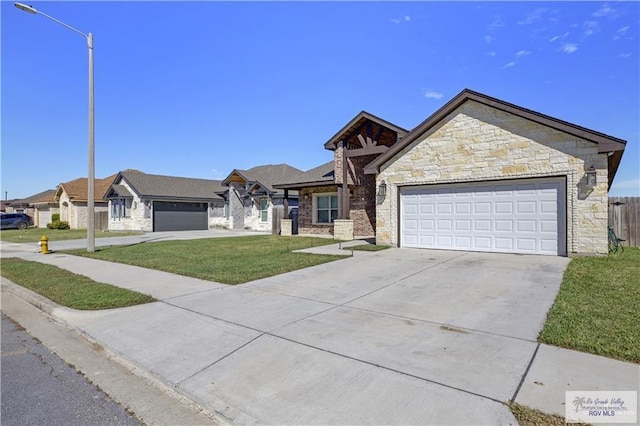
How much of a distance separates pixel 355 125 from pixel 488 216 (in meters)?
8.10

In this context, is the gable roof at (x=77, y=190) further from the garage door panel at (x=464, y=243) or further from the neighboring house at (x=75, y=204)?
the garage door panel at (x=464, y=243)

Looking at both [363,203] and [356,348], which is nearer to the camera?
[356,348]

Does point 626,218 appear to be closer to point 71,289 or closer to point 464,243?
point 464,243

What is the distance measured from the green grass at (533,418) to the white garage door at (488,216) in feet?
31.0

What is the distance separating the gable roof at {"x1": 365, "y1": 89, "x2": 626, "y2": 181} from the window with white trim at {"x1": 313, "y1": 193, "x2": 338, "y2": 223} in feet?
18.9

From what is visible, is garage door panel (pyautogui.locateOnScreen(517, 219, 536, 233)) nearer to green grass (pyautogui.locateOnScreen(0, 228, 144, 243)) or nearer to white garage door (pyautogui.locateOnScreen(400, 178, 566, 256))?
white garage door (pyautogui.locateOnScreen(400, 178, 566, 256))

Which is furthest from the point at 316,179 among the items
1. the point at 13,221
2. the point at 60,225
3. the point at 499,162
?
the point at 13,221

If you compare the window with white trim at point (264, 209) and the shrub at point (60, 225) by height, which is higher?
the window with white trim at point (264, 209)

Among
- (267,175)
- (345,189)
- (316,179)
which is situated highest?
(267,175)

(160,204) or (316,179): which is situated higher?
(316,179)

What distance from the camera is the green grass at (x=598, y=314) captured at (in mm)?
4121

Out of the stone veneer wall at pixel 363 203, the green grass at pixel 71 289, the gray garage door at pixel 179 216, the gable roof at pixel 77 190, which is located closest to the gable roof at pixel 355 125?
the stone veneer wall at pixel 363 203

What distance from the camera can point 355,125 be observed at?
57.1ft

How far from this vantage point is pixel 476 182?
12.1m
